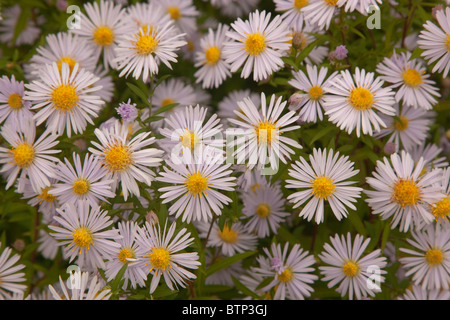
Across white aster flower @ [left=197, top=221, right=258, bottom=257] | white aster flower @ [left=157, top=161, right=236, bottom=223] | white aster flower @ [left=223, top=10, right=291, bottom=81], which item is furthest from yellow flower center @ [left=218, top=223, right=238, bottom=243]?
white aster flower @ [left=223, top=10, right=291, bottom=81]

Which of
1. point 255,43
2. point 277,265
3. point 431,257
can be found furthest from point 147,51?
point 431,257

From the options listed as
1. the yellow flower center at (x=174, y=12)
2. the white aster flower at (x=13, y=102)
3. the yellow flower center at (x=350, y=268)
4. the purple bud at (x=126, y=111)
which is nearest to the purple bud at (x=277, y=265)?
the yellow flower center at (x=350, y=268)

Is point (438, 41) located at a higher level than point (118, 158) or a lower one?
higher

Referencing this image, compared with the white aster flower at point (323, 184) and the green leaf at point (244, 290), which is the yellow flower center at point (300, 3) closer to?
the white aster flower at point (323, 184)

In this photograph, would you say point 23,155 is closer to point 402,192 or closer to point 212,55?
point 212,55
